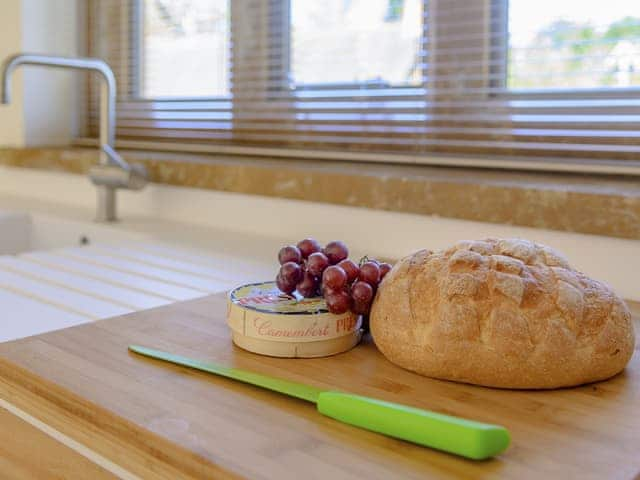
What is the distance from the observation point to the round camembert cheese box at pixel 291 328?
757mm

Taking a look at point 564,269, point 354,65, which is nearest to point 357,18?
point 354,65

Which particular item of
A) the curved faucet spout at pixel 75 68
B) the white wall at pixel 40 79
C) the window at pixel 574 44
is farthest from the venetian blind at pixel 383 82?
the curved faucet spout at pixel 75 68

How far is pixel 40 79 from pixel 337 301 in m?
1.90

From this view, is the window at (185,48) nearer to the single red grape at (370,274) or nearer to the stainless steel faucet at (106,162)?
the stainless steel faucet at (106,162)

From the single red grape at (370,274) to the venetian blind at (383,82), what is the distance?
666 mm

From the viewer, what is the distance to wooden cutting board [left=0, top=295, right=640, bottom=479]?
1.78 ft

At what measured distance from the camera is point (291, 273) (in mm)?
824

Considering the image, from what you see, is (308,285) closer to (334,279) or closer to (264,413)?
(334,279)

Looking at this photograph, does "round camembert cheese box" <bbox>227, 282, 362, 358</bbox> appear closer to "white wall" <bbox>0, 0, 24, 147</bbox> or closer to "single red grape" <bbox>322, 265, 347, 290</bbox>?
"single red grape" <bbox>322, 265, 347, 290</bbox>

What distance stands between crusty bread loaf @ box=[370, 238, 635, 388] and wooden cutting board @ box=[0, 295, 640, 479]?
0.02 meters

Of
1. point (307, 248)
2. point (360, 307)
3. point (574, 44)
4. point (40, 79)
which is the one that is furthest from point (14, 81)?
point (360, 307)

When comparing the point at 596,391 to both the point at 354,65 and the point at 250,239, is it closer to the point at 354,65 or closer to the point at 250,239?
the point at 250,239

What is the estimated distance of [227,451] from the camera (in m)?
0.56

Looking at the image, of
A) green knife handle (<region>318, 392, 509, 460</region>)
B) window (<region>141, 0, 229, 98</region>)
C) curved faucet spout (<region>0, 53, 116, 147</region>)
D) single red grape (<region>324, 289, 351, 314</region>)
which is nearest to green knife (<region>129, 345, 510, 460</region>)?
green knife handle (<region>318, 392, 509, 460</region>)
